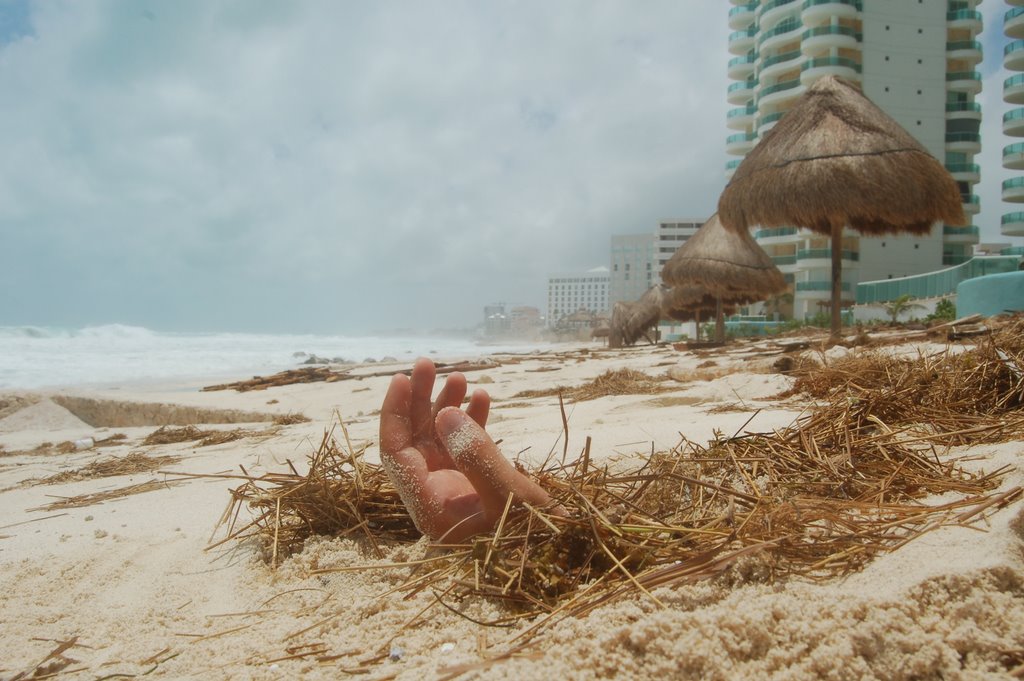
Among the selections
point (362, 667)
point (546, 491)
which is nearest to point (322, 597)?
point (362, 667)

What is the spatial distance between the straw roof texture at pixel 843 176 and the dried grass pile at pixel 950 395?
5.75 m

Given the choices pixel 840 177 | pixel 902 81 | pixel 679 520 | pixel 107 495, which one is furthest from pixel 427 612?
pixel 902 81

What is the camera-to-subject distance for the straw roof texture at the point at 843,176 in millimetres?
7637

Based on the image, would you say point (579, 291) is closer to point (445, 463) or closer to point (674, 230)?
point (674, 230)

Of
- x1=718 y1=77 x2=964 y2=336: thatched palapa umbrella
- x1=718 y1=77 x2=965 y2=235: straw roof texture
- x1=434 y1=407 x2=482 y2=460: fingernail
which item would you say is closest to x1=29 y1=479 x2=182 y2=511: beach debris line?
x1=434 y1=407 x2=482 y2=460: fingernail

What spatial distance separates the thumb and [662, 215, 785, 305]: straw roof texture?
14.0 m

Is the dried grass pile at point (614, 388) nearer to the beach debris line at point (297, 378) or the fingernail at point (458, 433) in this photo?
the fingernail at point (458, 433)

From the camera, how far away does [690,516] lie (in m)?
1.49

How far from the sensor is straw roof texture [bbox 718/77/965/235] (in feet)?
25.1

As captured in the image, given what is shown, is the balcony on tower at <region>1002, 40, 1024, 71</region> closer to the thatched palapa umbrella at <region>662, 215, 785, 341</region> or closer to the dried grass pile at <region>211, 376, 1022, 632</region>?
the thatched palapa umbrella at <region>662, 215, 785, 341</region>

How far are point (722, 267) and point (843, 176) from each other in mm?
6843

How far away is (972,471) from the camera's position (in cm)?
162

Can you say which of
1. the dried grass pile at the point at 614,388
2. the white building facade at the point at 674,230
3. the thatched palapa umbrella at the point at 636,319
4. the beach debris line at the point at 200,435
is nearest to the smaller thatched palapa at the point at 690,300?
the thatched palapa umbrella at the point at 636,319

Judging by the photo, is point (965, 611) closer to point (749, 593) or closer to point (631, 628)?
point (749, 593)
